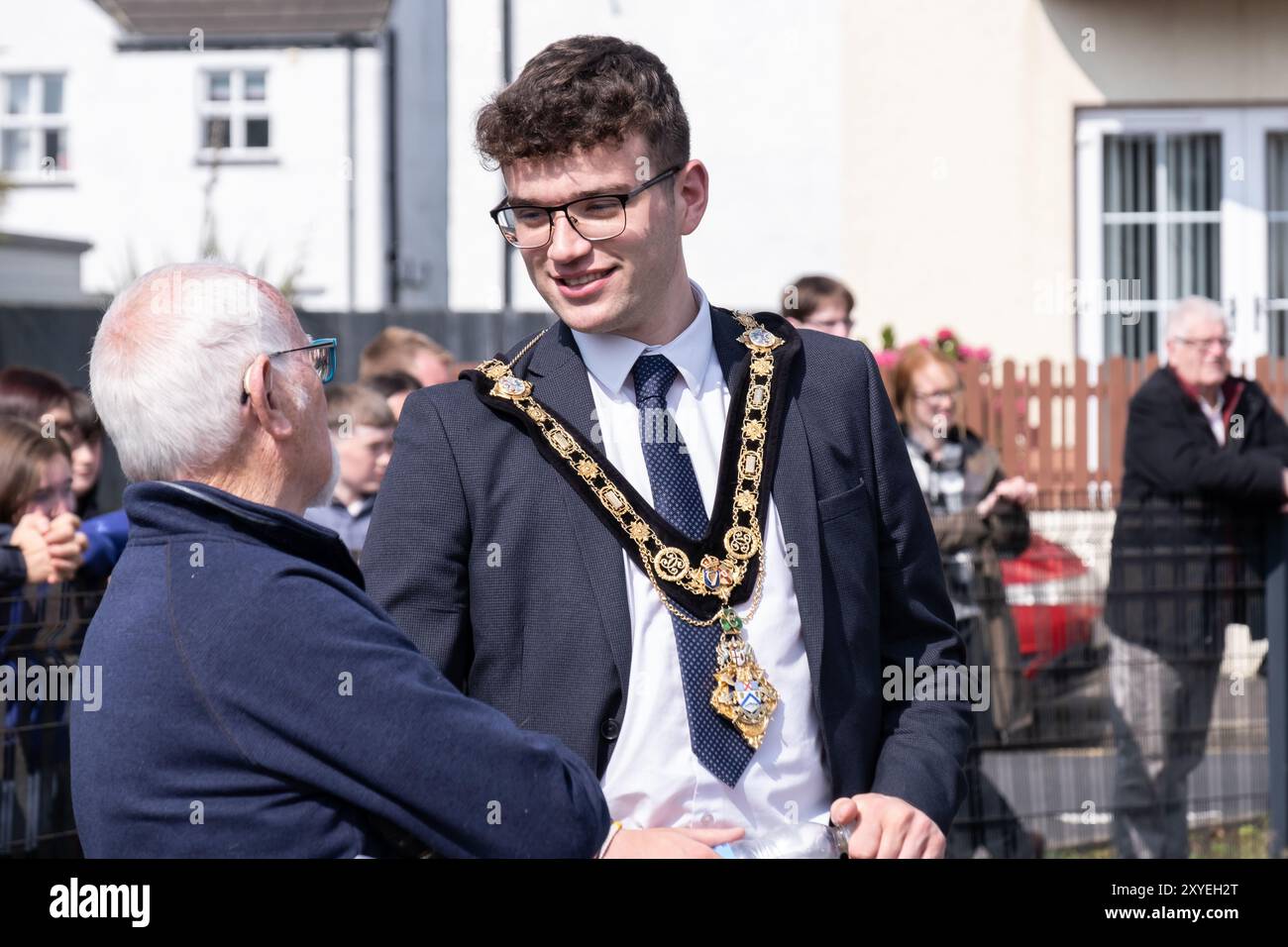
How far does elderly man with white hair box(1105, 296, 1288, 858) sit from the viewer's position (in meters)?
5.69

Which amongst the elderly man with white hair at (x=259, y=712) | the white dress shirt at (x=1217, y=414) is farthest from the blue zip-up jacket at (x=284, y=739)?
the white dress shirt at (x=1217, y=414)

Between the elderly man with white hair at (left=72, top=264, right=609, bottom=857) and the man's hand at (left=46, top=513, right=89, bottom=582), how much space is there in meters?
2.48

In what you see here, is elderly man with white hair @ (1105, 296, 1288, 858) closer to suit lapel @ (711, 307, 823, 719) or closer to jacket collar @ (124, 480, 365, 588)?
suit lapel @ (711, 307, 823, 719)

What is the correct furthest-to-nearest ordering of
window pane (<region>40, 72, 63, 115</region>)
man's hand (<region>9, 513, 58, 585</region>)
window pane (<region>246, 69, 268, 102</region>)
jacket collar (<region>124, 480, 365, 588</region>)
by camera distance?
1. window pane (<region>40, 72, 63, 115</region>)
2. window pane (<region>246, 69, 268, 102</region>)
3. man's hand (<region>9, 513, 58, 585</region>)
4. jacket collar (<region>124, 480, 365, 588</region>)

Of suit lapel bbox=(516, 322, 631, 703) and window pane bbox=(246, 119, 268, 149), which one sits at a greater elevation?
window pane bbox=(246, 119, 268, 149)

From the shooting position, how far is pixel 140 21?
20.1 metres

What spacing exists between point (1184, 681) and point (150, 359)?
4467 mm

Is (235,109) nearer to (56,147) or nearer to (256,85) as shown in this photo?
(256,85)

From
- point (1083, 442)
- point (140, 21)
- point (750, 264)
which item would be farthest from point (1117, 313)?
point (140, 21)

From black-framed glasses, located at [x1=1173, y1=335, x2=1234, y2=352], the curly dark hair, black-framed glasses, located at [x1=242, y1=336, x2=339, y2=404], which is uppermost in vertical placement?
the curly dark hair

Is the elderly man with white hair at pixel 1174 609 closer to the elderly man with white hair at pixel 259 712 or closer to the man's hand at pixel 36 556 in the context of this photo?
the man's hand at pixel 36 556

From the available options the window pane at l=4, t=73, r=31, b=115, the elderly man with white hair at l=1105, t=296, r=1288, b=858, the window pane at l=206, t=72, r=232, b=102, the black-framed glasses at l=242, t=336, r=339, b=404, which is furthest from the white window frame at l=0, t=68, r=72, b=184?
the black-framed glasses at l=242, t=336, r=339, b=404

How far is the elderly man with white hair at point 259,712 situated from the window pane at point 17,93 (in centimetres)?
2178

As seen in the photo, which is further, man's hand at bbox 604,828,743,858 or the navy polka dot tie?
the navy polka dot tie
